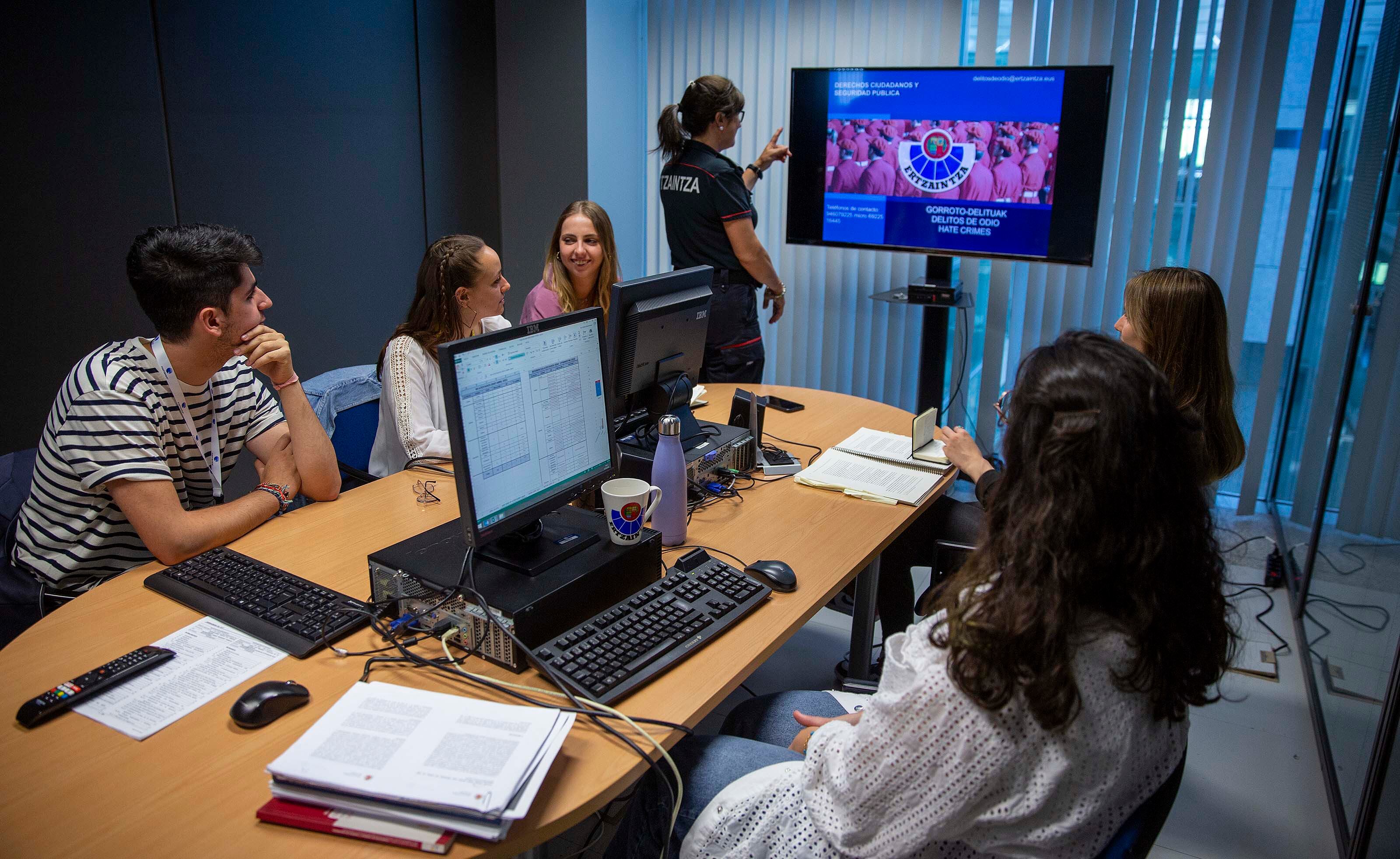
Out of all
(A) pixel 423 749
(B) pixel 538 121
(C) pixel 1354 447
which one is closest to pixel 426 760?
(A) pixel 423 749

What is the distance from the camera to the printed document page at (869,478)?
224 centimetres

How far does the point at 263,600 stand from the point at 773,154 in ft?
9.98

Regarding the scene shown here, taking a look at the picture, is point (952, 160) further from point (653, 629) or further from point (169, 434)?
point (169, 434)

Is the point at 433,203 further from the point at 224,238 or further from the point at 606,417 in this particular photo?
the point at 606,417

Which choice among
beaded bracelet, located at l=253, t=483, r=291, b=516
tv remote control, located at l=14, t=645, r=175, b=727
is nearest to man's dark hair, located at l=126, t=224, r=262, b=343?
beaded bracelet, located at l=253, t=483, r=291, b=516

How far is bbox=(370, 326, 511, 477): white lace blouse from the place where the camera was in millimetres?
2400

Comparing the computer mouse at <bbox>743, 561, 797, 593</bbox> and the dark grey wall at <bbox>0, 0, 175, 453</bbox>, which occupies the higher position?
the dark grey wall at <bbox>0, 0, 175, 453</bbox>

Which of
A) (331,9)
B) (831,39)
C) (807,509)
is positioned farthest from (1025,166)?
(331,9)

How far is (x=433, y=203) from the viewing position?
4371 millimetres

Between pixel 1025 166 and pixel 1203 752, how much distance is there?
226 centimetres

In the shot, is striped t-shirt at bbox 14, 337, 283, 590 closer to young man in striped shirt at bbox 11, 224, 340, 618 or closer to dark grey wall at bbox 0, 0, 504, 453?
young man in striped shirt at bbox 11, 224, 340, 618

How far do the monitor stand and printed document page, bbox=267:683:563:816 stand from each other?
0.30 metres

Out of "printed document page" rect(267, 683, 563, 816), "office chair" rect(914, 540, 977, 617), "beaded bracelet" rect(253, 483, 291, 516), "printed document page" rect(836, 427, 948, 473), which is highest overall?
"beaded bracelet" rect(253, 483, 291, 516)

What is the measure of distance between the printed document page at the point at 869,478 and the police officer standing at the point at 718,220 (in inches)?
56.6
